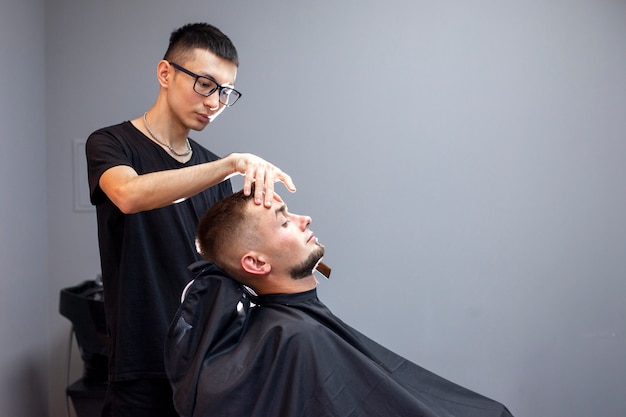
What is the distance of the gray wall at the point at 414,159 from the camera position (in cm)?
282

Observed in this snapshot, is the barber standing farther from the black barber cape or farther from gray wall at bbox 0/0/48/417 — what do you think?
gray wall at bbox 0/0/48/417

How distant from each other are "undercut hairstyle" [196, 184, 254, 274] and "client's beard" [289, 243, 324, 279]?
0.16 m

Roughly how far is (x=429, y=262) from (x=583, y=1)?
1379mm

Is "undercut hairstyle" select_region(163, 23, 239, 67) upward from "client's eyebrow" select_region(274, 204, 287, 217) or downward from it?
upward

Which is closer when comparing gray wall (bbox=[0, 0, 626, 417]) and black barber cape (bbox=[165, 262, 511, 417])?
black barber cape (bbox=[165, 262, 511, 417])

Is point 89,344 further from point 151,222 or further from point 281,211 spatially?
point 281,211

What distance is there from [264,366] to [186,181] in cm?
48

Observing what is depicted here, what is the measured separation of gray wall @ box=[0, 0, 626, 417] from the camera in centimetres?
282

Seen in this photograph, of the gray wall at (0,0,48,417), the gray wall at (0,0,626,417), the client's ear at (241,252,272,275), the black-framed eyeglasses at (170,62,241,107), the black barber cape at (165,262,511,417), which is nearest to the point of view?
the black barber cape at (165,262,511,417)

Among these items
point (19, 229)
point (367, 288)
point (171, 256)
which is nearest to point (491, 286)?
point (367, 288)

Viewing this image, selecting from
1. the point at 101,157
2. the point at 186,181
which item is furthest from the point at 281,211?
the point at 101,157

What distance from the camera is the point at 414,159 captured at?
2912 mm

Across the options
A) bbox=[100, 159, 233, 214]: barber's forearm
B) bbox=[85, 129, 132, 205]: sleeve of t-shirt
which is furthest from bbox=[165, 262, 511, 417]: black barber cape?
bbox=[85, 129, 132, 205]: sleeve of t-shirt

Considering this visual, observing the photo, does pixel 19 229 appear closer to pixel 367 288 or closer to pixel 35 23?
pixel 35 23
